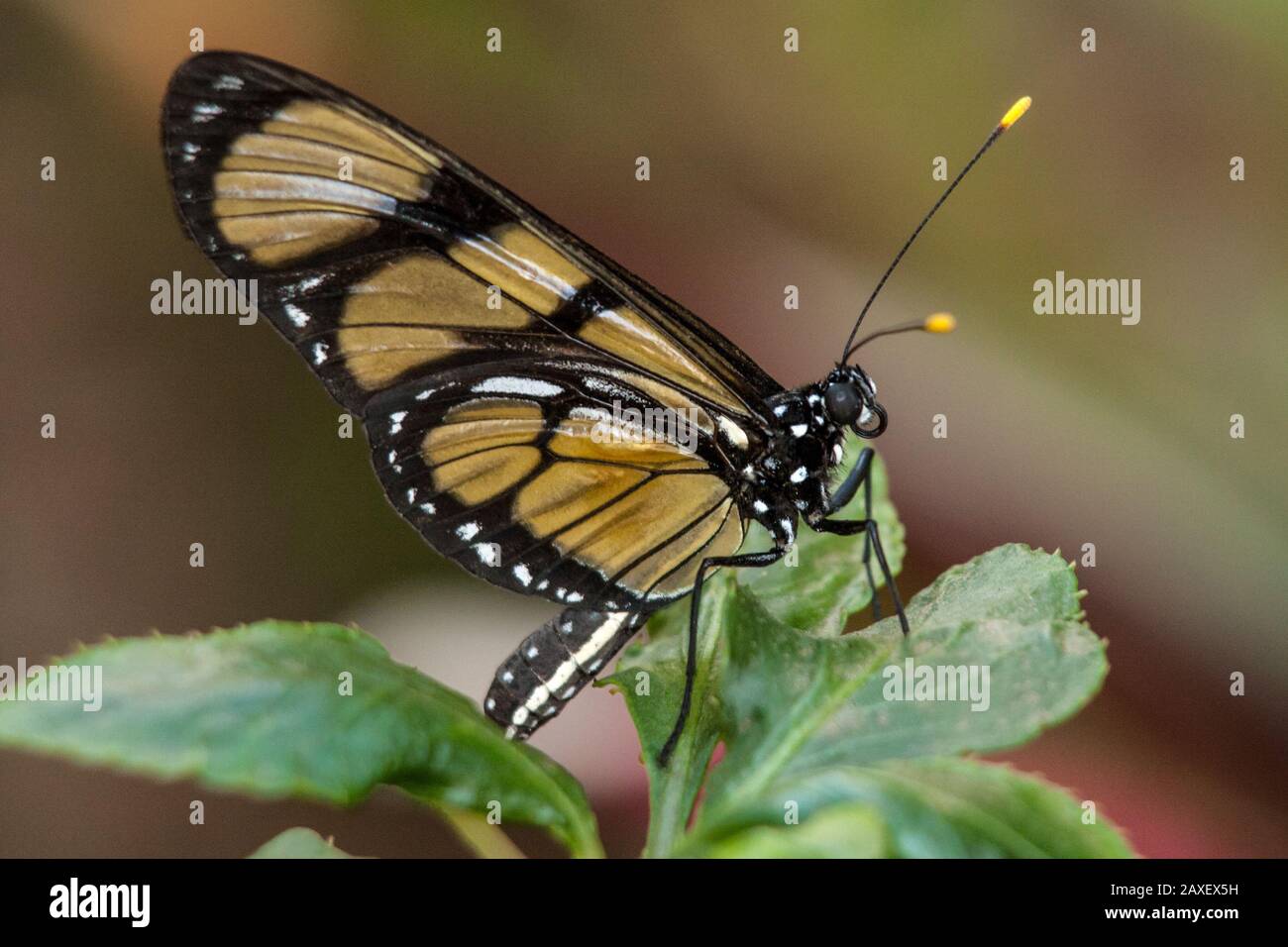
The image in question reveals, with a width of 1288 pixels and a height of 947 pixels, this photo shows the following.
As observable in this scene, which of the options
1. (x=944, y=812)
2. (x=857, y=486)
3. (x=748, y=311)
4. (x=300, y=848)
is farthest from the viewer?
(x=748, y=311)

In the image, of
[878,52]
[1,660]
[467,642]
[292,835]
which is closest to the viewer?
[292,835]

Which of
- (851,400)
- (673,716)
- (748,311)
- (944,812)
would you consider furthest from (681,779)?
(748,311)

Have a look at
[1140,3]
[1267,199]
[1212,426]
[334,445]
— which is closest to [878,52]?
[1140,3]

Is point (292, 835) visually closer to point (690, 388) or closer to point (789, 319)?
point (690, 388)

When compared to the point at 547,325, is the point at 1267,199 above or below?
above

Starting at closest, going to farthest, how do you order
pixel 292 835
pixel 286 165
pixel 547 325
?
1. pixel 292 835
2. pixel 286 165
3. pixel 547 325

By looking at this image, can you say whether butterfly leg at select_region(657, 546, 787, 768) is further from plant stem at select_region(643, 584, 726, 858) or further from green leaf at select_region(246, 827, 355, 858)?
green leaf at select_region(246, 827, 355, 858)

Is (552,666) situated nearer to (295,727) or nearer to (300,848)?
(300,848)
